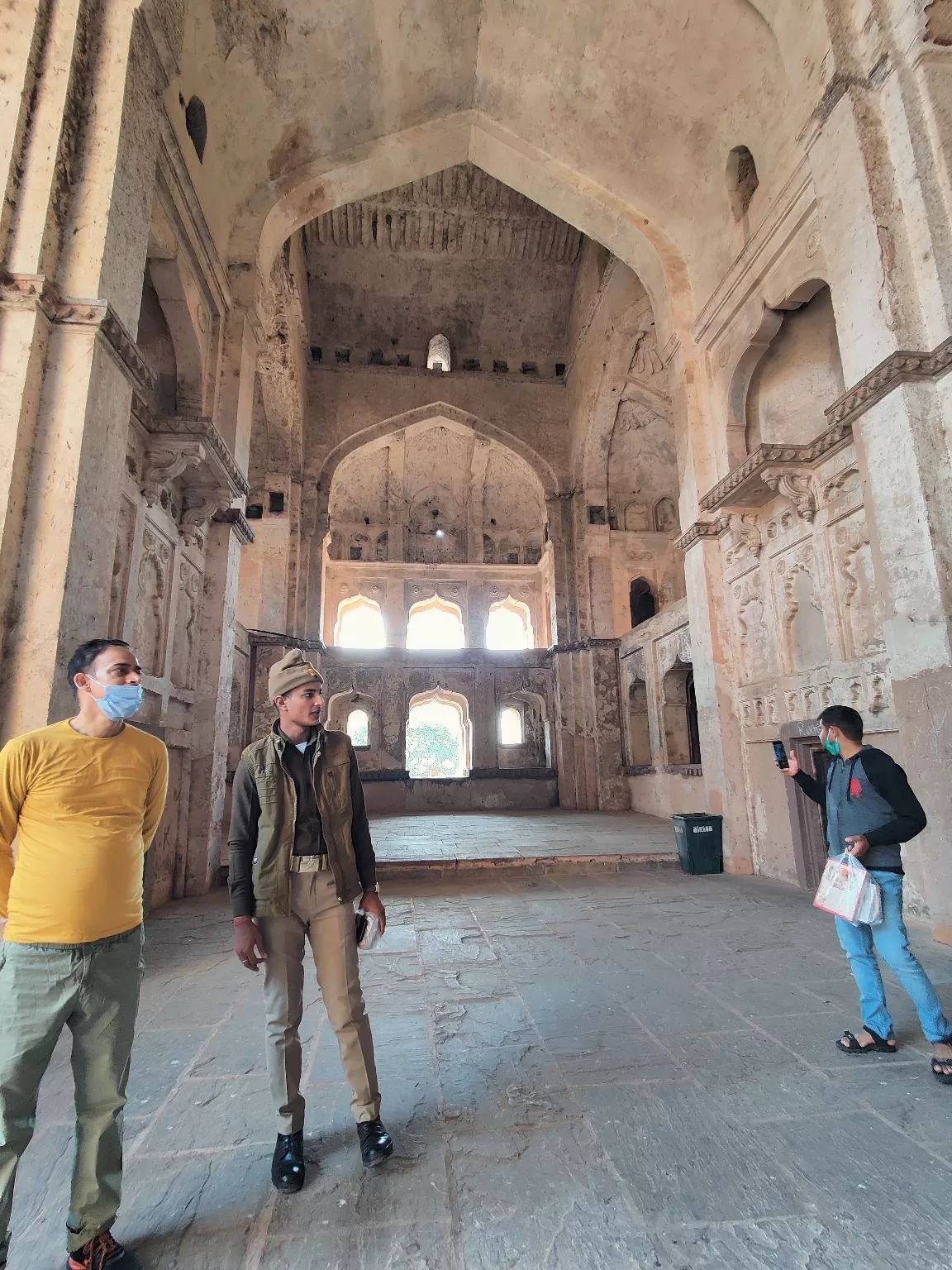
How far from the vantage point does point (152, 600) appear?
5.97m

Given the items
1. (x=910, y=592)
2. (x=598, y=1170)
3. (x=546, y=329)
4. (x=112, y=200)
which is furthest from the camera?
(x=546, y=329)

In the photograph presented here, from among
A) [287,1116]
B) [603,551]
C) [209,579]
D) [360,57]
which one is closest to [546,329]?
[603,551]

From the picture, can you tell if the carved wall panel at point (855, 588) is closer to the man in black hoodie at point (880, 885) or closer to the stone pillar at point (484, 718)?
the man in black hoodie at point (880, 885)

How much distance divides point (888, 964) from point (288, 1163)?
8.08 feet

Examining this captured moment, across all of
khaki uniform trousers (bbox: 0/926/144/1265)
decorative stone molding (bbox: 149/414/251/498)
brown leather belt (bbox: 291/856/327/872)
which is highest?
decorative stone molding (bbox: 149/414/251/498)

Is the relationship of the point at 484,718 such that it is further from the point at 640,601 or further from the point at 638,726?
the point at 640,601

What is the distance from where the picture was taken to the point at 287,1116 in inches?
81.2

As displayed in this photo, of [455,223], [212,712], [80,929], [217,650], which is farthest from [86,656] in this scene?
[455,223]

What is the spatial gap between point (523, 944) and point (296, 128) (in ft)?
30.2

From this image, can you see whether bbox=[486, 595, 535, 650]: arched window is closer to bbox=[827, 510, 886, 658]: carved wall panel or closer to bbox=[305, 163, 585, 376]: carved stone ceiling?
bbox=[305, 163, 585, 376]: carved stone ceiling

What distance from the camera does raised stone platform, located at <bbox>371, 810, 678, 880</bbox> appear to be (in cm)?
714

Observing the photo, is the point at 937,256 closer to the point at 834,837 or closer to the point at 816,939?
the point at 834,837

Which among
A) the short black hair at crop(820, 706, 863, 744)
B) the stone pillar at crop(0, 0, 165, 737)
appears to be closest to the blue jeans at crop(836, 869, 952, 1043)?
the short black hair at crop(820, 706, 863, 744)

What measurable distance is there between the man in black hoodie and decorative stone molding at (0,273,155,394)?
4.91m
